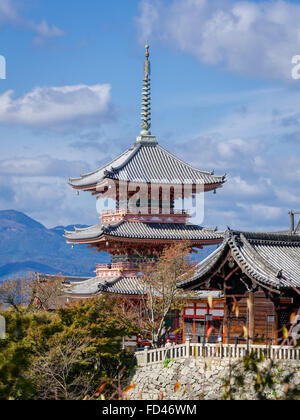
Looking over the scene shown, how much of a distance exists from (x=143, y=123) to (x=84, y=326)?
71.5 feet

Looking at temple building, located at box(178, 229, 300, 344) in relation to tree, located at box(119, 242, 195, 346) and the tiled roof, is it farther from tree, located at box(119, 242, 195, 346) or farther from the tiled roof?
the tiled roof

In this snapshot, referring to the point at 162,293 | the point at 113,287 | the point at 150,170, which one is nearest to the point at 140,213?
the point at 150,170

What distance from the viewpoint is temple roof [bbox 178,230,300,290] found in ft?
95.6

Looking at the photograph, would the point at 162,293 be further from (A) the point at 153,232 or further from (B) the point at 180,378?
A: (A) the point at 153,232

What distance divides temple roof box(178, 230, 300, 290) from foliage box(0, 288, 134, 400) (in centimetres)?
393

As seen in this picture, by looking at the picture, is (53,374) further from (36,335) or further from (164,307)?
(164,307)

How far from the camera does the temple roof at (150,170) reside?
46381mm

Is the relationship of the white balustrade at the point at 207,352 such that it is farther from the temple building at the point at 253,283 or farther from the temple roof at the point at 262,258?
the temple roof at the point at 262,258

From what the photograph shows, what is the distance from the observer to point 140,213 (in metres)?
46.3

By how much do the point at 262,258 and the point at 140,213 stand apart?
16717 mm

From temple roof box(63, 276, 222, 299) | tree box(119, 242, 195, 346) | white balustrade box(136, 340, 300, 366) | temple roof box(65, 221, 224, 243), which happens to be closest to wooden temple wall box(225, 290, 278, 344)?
white balustrade box(136, 340, 300, 366)

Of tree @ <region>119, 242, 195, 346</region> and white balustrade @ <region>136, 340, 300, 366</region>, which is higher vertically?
tree @ <region>119, 242, 195, 346</region>
